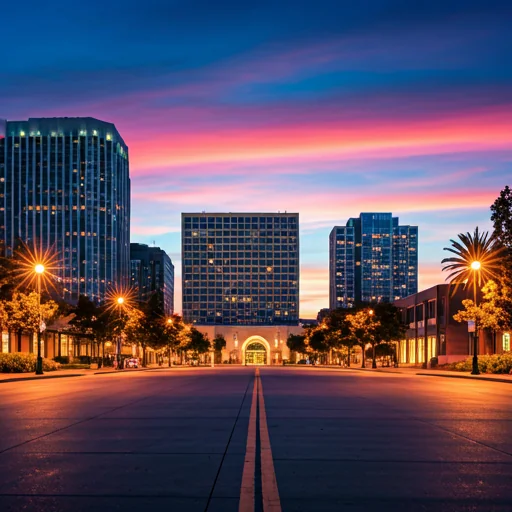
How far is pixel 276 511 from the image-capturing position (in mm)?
7438

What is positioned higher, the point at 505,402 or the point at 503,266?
the point at 503,266

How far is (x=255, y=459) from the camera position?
1101cm

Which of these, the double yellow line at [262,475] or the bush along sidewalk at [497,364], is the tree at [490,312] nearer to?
the bush along sidewalk at [497,364]

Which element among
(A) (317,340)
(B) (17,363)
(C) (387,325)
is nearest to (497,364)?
(B) (17,363)

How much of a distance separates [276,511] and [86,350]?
4214 inches

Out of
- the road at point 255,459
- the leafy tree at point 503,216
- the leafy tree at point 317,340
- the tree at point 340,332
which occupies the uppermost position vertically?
the leafy tree at point 503,216

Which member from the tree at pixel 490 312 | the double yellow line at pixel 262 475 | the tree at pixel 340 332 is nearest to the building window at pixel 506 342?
the tree at pixel 340 332

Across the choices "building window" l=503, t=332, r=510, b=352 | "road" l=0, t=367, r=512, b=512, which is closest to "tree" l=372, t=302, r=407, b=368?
"building window" l=503, t=332, r=510, b=352

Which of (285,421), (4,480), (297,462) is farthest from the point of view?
(285,421)

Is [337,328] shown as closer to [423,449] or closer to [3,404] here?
[3,404]

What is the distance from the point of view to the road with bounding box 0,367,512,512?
8.02m

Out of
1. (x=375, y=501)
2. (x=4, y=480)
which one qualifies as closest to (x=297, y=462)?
(x=375, y=501)

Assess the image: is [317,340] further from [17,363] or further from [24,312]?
[17,363]

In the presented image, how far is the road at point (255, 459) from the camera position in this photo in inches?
316
